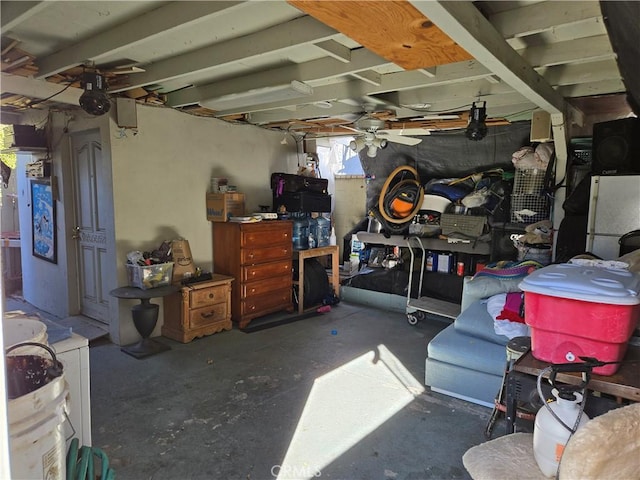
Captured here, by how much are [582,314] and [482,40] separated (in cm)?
135

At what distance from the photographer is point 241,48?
271cm

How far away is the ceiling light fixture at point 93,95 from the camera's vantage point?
3070mm

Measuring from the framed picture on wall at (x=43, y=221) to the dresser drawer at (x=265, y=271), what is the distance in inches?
81.8

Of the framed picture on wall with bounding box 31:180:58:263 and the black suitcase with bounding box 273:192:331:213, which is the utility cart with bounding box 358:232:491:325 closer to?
the black suitcase with bounding box 273:192:331:213

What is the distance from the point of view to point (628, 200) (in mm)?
3148

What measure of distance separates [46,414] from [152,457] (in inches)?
50.7

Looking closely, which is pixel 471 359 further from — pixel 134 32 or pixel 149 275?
pixel 134 32

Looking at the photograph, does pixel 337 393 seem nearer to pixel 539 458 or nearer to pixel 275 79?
pixel 539 458

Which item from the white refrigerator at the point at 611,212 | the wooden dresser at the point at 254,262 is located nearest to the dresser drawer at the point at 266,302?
the wooden dresser at the point at 254,262

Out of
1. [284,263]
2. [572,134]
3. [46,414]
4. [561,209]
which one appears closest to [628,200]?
[561,209]

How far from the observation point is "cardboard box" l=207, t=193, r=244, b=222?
4.58 metres

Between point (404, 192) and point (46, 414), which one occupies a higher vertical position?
point (404, 192)

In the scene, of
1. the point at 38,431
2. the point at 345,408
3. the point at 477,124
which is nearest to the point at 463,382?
the point at 345,408

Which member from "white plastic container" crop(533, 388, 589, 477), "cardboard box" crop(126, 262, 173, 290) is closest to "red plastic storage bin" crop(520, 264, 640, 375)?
"white plastic container" crop(533, 388, 589, 477)
